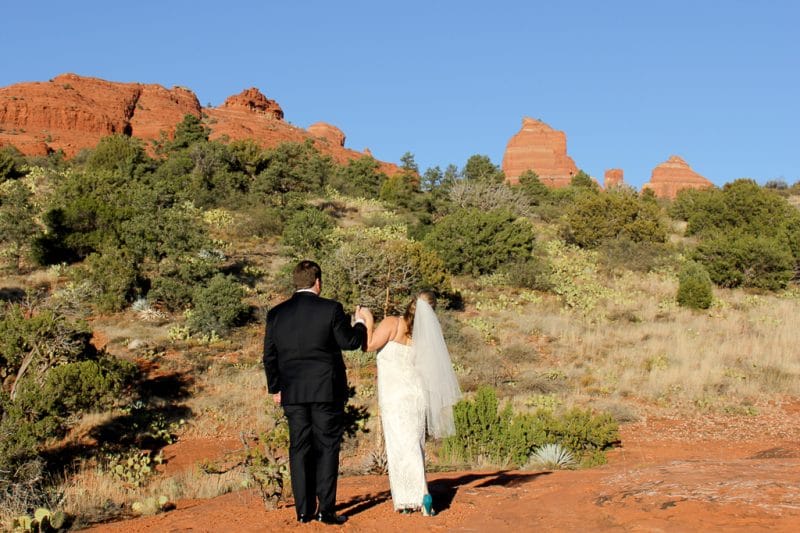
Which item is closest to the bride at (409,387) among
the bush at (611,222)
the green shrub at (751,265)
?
the green shrub at (751,265)

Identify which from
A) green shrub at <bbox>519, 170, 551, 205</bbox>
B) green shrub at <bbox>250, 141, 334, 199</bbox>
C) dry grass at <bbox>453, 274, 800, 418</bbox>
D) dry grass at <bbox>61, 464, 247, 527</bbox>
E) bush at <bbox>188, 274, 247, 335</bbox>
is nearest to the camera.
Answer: dry grass at <bbox>61, 464, 247, 527</bbox>

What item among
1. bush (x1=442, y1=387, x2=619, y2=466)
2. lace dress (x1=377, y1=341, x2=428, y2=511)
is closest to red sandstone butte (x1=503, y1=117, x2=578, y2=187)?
bush (x1=442, y1=387, x2=619, y2=466)

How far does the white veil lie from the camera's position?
5449mm

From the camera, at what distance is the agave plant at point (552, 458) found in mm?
9156

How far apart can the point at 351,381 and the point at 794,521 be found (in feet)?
34.9

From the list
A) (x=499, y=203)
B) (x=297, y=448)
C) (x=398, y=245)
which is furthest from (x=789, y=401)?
(x=499, y=203)

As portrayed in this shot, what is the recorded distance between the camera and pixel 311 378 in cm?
480

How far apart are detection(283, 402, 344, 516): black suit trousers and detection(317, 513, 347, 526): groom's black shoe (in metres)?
0.04

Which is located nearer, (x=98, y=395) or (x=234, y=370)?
(x=98, y=395)

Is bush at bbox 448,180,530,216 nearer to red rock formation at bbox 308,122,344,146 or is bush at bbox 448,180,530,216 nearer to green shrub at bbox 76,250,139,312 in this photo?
green shrub at bbox 76,250,139,312

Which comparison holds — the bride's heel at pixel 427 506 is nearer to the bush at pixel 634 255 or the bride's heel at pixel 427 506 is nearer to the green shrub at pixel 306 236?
the green shrub at pixel 306 236

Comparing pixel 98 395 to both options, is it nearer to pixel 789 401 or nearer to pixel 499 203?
pixel 789 401

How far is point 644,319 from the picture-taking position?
67.5 feet

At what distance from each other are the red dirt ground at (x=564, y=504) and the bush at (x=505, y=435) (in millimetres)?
1813
